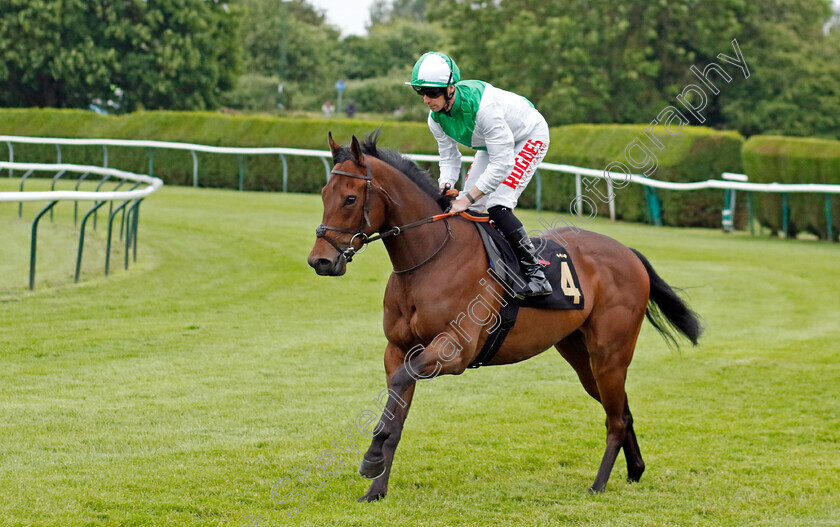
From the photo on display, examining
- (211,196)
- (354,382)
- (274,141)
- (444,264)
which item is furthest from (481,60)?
(444,264)

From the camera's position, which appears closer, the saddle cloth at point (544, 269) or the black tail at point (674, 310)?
the saddle cloth at point (544, 269)

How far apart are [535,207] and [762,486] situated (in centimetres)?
1383

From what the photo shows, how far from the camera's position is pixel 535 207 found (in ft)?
60.9

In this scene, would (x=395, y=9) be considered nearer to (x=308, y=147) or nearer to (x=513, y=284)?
(x=308, y=147)

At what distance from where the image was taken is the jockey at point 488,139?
4.54 metres

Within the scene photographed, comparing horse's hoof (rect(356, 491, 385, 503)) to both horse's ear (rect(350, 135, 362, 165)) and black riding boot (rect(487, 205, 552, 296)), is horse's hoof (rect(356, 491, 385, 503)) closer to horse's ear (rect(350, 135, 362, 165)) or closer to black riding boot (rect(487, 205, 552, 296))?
black riding boot (rect(487, 205, 552, 296))

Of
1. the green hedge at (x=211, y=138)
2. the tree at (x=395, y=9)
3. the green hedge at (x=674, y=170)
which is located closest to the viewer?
the green hedge at (x=674, y=170)

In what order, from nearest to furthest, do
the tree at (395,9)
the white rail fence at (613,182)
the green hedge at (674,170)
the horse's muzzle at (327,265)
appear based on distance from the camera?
the horse's muzzle at (327,265) → the white rail fence at (613,182) → the green hedge at (674,170) → the tree at (395,9)

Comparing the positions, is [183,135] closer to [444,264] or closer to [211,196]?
[211,196]

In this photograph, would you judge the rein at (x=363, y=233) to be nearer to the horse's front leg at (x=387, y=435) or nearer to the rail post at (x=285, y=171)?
the horse's front leg at (x=387, y=435)

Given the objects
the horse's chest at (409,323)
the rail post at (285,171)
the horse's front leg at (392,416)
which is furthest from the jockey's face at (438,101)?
the rail post at (285,171)

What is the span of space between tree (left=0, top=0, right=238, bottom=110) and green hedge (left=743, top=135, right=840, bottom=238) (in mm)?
20366

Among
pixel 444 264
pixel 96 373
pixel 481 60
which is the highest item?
pixel 481 60

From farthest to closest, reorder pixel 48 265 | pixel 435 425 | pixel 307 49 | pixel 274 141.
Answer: pixel 307 49 → pixel 274 141 → pixel 48 265 → pixel 435 425
